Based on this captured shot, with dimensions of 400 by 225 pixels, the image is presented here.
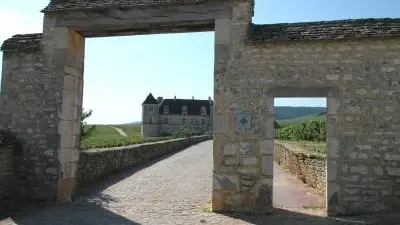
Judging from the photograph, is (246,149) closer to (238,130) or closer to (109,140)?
(238,130)

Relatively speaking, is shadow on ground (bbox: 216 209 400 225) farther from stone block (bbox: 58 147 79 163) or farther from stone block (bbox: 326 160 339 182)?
stone block (bbox: 58 147 79 163)

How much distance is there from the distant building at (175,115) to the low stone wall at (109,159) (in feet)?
187

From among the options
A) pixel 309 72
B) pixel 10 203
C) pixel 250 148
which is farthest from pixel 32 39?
pixel 309 72

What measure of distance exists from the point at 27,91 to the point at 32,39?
1.32m

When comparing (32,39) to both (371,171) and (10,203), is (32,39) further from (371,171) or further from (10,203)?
(371,171)

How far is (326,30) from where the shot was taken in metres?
8.79

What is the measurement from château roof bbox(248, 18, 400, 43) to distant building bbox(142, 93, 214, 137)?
71.5 m

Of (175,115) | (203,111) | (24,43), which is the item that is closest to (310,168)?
(24,43)

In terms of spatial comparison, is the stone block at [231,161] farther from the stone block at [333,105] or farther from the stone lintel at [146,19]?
the stone lintel at [146,19]

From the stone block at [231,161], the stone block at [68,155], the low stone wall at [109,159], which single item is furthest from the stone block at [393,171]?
the low stone wall at [109,159]

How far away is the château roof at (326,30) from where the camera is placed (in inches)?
336

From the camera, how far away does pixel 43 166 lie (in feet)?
32.7

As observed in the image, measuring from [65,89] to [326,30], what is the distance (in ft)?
20.2

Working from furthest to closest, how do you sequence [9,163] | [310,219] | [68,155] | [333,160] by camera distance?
[68,155], [9,163], [333,160], [310,219]
